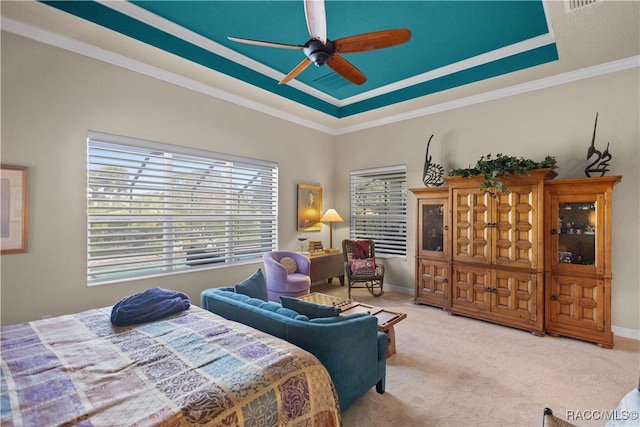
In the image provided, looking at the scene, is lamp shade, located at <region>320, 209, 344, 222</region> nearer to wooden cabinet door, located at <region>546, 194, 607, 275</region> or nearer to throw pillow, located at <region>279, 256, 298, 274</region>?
A: throw pillow, located at <region>279, 256, 298, 274</region>

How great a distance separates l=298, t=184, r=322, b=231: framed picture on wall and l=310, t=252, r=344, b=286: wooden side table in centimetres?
68

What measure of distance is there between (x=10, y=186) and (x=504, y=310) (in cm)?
554

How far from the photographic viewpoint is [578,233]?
3400 mm

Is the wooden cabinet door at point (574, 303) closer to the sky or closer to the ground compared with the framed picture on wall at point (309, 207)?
closer to the ground

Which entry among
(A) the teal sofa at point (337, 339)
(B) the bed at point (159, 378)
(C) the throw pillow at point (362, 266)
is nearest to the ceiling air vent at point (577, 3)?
(A) the teal sofa at point (337, 339)

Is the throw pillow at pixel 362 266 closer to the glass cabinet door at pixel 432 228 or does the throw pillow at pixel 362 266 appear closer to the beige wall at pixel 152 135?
the glass cabinet door at pixel 432 228

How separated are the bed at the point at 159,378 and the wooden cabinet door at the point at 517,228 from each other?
3.06 meters

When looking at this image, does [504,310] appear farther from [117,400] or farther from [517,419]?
[117,400]

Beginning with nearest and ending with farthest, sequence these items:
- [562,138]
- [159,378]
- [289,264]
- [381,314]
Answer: [159,378], [381,314], [562,138], [289,264]

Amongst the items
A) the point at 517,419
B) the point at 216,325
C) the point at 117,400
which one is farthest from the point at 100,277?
the point at 517,419

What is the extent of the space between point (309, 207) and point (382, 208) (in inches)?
55.7

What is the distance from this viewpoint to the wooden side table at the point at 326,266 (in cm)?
516

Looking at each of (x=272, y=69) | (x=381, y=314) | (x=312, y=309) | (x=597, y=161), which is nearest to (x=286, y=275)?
(x=381, y=314)

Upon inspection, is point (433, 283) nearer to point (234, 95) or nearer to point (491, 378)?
point (491, 378)
